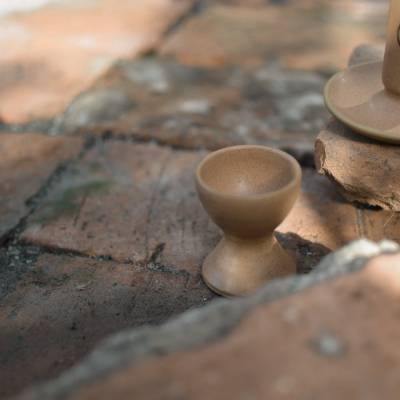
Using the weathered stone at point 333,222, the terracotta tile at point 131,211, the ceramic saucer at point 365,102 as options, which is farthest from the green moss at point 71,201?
the ceramic saucer at point 365,102

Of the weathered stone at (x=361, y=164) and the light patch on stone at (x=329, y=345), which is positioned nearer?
the light patch on stone at (x=329, y=345)

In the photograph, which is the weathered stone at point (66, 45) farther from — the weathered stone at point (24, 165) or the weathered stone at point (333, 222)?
the weathered stone at point (333, 222)

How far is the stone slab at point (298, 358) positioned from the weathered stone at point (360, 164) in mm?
682

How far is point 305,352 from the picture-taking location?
0.95 metres

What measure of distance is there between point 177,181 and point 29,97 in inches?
45.9

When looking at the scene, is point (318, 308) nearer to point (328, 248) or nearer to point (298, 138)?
point (328, 248)

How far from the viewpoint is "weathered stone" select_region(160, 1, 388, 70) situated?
10.7ft

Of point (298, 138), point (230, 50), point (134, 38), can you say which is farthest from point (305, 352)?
point (134, 38)

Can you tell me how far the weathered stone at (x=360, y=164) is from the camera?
1654 millimetres

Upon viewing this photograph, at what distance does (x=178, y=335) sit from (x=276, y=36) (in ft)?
9.95

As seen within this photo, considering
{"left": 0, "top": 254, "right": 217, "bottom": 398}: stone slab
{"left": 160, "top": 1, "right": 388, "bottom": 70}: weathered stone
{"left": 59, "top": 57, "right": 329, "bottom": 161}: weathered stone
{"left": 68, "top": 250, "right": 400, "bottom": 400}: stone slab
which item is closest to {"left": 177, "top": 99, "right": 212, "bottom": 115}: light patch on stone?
{"left": 59, "top": 57, "right": 329, "bottom": 161}: weathered stone

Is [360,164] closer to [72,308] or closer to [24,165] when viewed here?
[72,308]

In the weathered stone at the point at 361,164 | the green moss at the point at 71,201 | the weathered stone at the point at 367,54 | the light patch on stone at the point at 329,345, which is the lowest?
the green moss at the point at 71,201

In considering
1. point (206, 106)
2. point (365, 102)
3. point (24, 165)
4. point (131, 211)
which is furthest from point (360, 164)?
point (24, 165)
